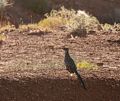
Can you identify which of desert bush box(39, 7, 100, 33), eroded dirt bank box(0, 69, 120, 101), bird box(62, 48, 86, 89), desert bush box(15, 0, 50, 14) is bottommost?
eroded dirt bank box(0, 69, 120, 101)

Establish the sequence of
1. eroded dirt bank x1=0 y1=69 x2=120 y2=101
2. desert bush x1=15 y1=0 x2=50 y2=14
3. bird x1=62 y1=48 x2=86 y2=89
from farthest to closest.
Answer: desert bush x1=15 y1=0 x2=50 y2=14
bird x1=62 y1=48 x2=86 y2=89
eroded dirt bank x1=0 y1=69 x2=120 y2=101

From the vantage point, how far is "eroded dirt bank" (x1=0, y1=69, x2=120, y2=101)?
8.89 meters

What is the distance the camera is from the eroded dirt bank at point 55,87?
8891 millimetres

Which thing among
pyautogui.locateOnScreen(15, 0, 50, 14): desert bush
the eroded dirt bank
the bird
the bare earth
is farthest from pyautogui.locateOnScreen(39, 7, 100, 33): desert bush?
pyautogui.locateOnScreen(15, 0, 50, 14): desert bush

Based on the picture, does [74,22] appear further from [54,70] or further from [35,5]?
[35,5]

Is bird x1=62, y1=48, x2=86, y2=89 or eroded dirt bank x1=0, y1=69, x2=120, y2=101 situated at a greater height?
bird x1=62, y1=48, x2=86, y2=89

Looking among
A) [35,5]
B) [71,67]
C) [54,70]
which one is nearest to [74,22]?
[54,70]

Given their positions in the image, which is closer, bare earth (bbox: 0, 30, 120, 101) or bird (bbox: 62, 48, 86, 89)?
bare earth (bbox: 0, 30, 120, 101)

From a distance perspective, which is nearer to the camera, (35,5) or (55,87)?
(55,87)

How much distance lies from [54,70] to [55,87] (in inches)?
31.0

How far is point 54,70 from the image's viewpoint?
9734 millimetres

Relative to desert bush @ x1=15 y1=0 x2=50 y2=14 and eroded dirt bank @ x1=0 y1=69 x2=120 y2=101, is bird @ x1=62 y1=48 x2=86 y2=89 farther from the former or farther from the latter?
desert bush @ x1=15 y1=0 x2=50 y2=14

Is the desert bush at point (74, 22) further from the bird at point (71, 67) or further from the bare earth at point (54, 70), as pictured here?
the bird at point (71, 67)

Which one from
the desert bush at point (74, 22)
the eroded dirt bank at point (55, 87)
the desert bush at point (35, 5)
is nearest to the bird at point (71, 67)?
the eroded dirt bank at point (55, 87)
